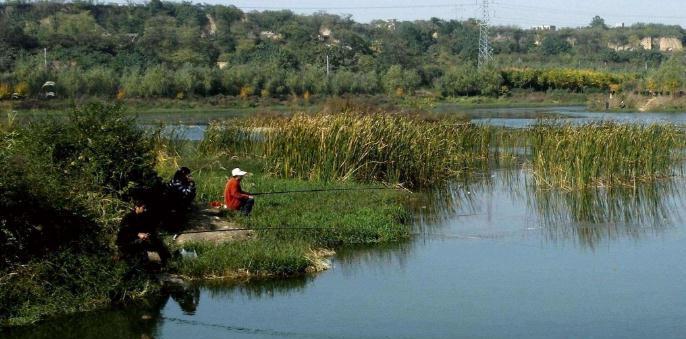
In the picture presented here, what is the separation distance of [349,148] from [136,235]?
9464 millimetres

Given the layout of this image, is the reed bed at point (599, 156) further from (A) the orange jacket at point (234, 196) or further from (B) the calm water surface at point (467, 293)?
(A) the orange jacket at point (234, 196)

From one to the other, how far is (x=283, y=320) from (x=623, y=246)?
7223 mm

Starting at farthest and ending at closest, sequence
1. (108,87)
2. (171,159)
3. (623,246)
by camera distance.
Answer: (108,87) → (171,159) → (623,246)

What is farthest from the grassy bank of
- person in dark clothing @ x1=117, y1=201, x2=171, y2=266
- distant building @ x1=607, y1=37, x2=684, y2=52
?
distant building @ x1=607, y1=37, x2=684, y2=52

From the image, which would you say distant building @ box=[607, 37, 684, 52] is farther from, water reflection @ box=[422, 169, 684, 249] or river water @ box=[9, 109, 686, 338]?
river water @ box=[9, 109, 686, 338]

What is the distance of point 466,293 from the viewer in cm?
1366

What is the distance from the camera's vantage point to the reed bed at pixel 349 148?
21625mm

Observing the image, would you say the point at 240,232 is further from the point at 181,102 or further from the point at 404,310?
the point at 181,102

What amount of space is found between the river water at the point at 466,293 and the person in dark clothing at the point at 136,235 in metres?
0.65

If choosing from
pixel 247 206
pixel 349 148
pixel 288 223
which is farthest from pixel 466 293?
pixel 349 148

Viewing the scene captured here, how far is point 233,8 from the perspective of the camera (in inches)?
5399

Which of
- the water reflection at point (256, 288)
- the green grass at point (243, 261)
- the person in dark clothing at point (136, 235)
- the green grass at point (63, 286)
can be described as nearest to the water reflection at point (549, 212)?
the green grass at point (243, 261)

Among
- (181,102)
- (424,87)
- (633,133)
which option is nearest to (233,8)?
(424,87)

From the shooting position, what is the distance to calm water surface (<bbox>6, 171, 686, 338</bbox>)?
468 inches
